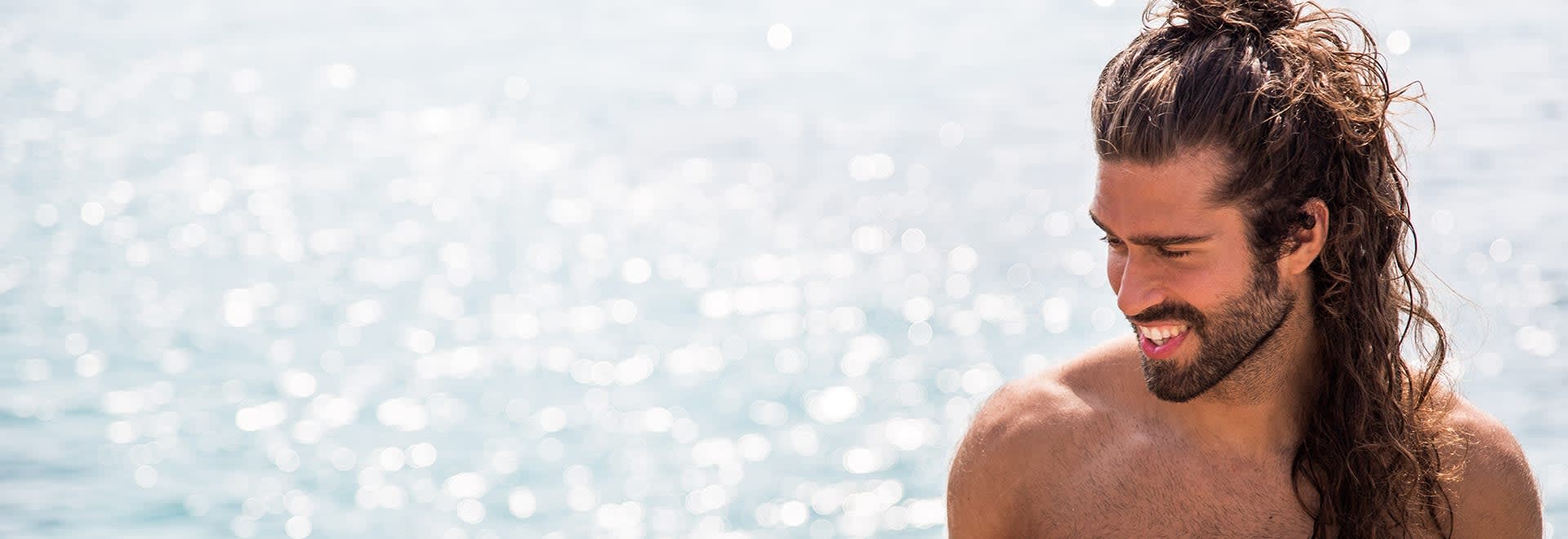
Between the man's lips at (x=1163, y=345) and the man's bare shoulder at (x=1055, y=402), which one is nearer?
the man's lips at (x=1163, y=345)

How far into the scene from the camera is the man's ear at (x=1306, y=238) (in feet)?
8.78

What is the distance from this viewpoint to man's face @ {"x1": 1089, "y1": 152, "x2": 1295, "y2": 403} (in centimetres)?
260

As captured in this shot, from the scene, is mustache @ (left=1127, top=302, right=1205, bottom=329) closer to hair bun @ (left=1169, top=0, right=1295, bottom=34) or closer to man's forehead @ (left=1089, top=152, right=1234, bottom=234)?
man's forehead @ (left=1089, top=152, right=1234, bottom=234)

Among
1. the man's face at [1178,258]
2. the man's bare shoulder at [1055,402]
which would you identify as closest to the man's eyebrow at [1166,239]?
the man's face at [1178,258]

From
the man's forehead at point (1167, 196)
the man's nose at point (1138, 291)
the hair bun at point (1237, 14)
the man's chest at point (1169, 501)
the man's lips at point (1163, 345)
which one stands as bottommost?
the man's chest at point (1169, 501)

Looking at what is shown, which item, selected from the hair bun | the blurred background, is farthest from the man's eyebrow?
the blurred background

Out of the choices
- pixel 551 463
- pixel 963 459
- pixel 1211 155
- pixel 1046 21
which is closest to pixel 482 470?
pixel 551 463

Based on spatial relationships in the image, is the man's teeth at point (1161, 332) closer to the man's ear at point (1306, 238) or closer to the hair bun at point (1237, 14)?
the man's ear at point (1306, 238)

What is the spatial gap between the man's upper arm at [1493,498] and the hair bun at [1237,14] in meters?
0.80

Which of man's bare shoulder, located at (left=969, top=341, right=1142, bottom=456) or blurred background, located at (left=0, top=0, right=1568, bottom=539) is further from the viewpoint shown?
blurred background, located at (left=0, top=0, right=1568, bottom=539)

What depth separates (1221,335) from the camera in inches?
106

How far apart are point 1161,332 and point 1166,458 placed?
1.33ft

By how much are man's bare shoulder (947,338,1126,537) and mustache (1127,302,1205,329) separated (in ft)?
1.35

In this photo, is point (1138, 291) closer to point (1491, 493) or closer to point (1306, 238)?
point (1306, 238)
